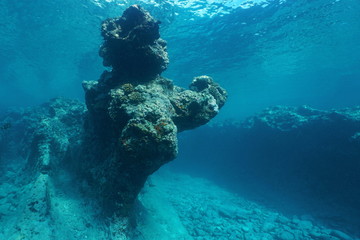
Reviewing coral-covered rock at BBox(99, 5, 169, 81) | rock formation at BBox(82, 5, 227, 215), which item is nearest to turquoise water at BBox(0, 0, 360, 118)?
coral-covered rock at BBox(99, 5, 169, 81)

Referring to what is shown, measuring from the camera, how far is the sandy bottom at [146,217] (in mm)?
5336

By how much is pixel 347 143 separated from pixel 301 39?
16931 millimetres

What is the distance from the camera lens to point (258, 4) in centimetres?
1616

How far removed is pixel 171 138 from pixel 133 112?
1131 mm

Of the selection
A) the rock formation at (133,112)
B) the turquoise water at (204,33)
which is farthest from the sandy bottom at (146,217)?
the turquoise water at (204,33)

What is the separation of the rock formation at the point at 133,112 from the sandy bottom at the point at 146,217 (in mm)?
754

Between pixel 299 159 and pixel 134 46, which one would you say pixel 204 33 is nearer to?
pixel 299 159

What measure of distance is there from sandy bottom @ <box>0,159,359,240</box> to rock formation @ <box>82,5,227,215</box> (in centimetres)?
75

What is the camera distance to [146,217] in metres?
7.63

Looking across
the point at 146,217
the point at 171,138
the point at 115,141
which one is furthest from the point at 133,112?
the point at 146,217

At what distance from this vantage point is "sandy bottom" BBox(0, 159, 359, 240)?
534cm

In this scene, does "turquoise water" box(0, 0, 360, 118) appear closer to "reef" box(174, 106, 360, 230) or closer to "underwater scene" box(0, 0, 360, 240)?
"underwater scene" box(0, 0, 360, 240)

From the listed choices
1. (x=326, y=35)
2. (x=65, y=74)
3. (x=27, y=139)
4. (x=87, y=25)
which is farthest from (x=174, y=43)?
(x=65, y=74)

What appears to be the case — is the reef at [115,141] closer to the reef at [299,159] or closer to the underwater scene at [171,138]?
the underwater scene at [171,138]
